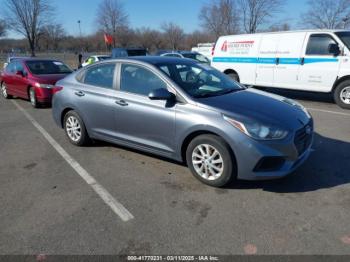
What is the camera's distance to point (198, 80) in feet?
15.1

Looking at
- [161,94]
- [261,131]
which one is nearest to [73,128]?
[161,94]

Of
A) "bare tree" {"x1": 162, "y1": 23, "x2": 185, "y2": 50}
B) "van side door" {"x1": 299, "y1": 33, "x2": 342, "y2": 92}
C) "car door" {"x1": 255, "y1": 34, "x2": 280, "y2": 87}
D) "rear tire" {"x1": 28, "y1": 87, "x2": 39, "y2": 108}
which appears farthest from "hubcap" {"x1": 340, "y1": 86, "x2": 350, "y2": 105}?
"bare tree" {"x1": 162, "y1": 23, "x2": 185, "y2": 50}

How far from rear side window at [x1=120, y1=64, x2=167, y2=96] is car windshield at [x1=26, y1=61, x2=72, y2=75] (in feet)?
20.3

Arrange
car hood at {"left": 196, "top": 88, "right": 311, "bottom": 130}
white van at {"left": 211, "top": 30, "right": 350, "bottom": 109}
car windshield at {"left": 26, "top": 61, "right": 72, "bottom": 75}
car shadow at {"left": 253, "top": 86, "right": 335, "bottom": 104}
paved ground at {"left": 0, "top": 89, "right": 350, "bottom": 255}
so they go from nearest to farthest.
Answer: paved ground at {"left": 0, "top": 89, "right": 350, "bottom": 255}, car hood at {"left": 196, "top": 88, "right": 311, "bottom": 130}, white van at {"left": 211, "top": 30, "right": 350, "bottom": 109}, car windshield at {"left": 26, "top": 61, "right": 72, "bottom": 75}, car shadow at {"left": 253, "top": 86, "right": 335, "bottom": 104}

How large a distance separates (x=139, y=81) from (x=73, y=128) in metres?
1.79

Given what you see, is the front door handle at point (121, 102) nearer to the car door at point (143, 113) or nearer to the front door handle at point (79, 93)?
the car door at point (143, 113)

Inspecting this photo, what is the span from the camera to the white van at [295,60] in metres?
8.59

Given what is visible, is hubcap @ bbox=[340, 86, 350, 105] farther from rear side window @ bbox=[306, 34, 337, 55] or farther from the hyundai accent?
the hyundai accent

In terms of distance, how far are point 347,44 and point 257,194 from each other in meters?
6.68

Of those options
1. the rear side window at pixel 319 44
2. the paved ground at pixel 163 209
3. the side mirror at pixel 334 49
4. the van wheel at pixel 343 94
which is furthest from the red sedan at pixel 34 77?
the van wheel at pixel 343 94

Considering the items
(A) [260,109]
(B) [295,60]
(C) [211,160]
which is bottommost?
(C) [211,160]

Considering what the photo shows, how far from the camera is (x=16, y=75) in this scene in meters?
10.3

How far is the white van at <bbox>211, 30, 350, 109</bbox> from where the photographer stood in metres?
8.59

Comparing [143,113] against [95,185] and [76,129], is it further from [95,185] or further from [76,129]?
[76,129]
